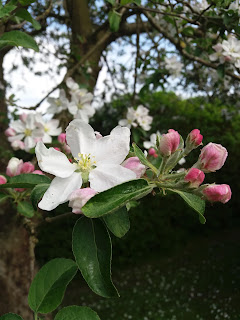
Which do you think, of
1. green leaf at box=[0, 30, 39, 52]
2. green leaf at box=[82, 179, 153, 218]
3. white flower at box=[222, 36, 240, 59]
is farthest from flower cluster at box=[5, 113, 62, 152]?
green leaf at box=[82, 179, 153, 218]

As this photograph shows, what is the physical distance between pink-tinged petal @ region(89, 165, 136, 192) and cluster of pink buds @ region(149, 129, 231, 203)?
0.13 m

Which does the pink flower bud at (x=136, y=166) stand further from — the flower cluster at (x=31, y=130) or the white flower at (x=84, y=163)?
the flower cluster at (x=31, y=130)

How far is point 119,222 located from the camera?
2.73ft

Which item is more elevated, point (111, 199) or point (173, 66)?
point (173, 66)

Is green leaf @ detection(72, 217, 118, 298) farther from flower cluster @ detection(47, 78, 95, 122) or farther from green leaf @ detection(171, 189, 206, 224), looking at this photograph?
flower cluster @ detection(47, 78, 95, 122)

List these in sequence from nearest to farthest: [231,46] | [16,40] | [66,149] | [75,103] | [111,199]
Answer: [111,199]
[16,40]
[66,149]
[231,46]
[75,103]

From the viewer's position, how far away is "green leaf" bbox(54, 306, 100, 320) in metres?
0.83

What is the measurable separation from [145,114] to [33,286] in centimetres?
227

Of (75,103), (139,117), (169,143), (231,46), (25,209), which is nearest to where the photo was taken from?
(169,143)

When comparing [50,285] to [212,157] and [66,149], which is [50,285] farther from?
[66,149]

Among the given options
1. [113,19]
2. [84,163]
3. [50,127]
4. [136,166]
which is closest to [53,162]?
[84,163]

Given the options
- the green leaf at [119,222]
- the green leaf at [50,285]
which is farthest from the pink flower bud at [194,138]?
the green leaf at [50,285]

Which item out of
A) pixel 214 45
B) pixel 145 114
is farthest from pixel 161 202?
pixel 214 45

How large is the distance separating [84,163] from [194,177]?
0.77 ft
